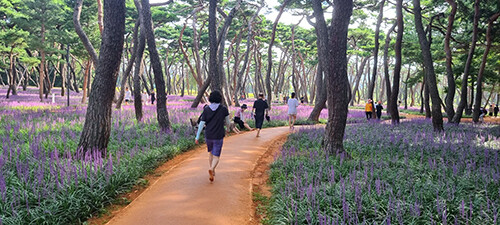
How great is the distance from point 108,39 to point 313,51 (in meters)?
28.9

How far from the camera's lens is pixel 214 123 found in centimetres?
529

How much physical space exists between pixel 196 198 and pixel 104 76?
3892mm

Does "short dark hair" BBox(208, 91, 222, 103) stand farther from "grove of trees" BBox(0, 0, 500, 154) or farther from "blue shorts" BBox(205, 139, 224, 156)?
"grove of trees" BBox(0, 0, 500, 154)

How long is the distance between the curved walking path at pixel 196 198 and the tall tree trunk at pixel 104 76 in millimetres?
2053

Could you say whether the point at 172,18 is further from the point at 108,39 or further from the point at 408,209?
the point at 408,209

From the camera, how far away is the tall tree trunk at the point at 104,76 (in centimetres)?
632

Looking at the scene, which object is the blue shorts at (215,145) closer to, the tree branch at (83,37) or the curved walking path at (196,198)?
the curved walking path at (196,198)

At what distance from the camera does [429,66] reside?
11375 millimetres

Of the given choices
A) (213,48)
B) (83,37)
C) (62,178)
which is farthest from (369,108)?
(62,178)

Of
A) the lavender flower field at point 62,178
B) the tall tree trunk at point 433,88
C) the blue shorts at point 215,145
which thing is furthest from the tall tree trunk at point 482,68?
the lavender flower field at point 62,178

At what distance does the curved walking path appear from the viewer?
3804 millimetres

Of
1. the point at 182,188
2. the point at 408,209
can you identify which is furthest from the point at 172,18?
the point at 408,209

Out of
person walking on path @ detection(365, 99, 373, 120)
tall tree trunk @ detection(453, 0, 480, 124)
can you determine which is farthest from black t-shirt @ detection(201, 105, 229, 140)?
person walking on path @ detection(365, 99, 373, 120)

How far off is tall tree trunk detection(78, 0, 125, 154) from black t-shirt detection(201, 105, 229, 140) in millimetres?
2773
